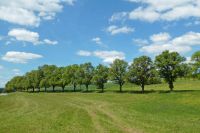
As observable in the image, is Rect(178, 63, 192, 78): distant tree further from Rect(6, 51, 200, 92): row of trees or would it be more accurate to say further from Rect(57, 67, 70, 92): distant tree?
Rect(57, 67, 70, 92): distant tree

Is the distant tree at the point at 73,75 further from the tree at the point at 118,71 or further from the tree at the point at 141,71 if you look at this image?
the tree at the point at 141,71

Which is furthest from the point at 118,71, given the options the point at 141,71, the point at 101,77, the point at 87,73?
the point at 87,73

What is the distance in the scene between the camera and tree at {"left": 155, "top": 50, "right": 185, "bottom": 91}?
118169 millimetres

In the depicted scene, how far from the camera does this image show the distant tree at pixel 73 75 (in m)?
166

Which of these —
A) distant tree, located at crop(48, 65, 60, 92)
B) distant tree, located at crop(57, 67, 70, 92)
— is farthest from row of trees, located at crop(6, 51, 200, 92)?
distant tree, located at crop(48, 65, 60, 92)

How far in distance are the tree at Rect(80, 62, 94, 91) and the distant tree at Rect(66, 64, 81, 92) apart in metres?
3.30

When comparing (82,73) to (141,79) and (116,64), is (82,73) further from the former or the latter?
(141,79)

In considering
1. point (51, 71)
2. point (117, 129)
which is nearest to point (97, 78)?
point (51, 71)

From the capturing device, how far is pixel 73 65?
181625 millimetres

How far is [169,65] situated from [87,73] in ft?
176

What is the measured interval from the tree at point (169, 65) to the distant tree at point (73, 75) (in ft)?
175

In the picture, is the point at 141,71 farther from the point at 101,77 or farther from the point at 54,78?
the point at 54,78

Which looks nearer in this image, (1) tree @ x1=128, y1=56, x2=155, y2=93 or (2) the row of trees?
(2) the row of trees

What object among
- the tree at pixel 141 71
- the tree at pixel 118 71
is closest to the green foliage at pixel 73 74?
the tree at pixel 118 71
